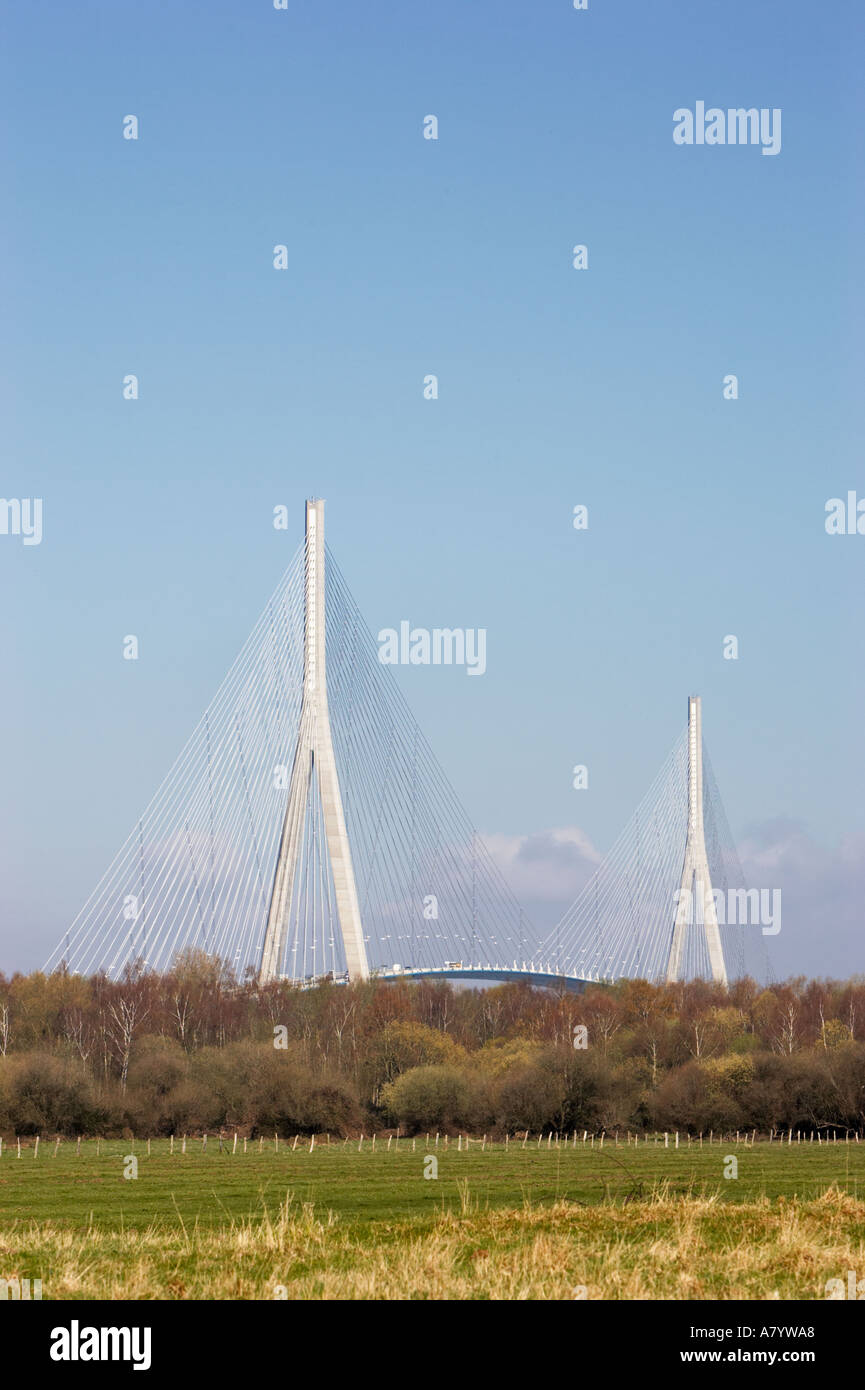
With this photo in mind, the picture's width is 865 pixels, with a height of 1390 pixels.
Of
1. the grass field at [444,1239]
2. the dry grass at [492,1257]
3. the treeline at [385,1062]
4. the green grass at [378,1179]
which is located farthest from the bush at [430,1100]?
the dry grass at [492,1257]

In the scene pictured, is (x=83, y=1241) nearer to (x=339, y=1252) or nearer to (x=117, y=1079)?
(x=339, y=1252)

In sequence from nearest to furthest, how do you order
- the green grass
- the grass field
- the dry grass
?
the dry grass
the grass field
the green grass

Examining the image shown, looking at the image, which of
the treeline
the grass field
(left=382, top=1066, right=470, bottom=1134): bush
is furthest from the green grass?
(left=382, top=1066, right=470, bottom=1134): bush

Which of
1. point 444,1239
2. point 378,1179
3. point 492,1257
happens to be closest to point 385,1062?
point 378,1179

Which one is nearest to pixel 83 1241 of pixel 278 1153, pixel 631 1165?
pixel 631 1165

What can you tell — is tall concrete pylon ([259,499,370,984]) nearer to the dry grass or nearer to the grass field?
the grass field
